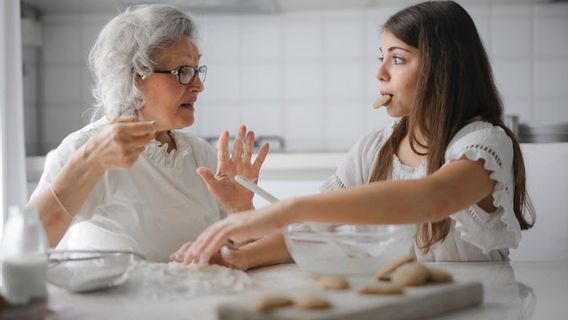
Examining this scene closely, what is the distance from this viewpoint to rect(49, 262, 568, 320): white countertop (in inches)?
40.1

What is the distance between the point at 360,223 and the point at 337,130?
3.00 m

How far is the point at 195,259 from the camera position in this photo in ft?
4.23

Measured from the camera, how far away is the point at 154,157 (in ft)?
6.39

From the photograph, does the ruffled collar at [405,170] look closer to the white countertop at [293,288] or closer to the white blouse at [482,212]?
the white blouse at [482,212]

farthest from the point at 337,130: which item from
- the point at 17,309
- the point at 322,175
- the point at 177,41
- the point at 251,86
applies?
the point at 17,309

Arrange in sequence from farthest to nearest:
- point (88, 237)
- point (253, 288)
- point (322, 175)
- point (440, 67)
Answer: point (322, 175) < point (88, 237) < point (440, 67) < point (253, 288)

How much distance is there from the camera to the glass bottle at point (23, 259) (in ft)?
3.08

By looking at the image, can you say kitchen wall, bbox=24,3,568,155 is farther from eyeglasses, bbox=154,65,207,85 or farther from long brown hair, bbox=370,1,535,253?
long brown hair, bbox=370,1,535,253

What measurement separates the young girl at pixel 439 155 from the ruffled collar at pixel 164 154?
413mm

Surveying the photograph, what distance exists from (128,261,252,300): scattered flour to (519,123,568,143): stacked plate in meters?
2.42

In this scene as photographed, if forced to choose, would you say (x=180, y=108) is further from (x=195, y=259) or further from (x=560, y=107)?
(x=560, y=107)

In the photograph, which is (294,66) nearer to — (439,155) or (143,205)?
(143,205)

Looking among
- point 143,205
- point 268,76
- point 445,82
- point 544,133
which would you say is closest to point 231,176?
point 143,205

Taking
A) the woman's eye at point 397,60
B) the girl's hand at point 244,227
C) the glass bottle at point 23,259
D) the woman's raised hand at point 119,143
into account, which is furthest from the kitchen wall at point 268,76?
the glass bottle at point 23,259
